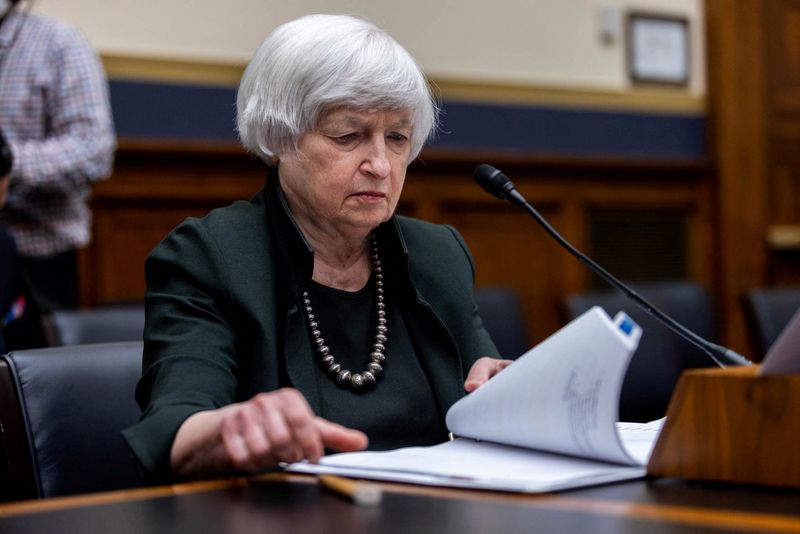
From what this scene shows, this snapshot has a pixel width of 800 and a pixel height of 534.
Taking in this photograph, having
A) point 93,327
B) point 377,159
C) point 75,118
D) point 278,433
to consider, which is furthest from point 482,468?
point 75,118

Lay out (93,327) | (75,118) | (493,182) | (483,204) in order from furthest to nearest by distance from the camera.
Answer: (483,204)
(75,118)
(93,327)
(493,182)

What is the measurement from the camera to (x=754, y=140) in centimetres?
541

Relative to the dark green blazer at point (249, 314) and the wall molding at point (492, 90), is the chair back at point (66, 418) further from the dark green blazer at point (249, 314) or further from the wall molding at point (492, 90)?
the wall molding at point (492, 90)

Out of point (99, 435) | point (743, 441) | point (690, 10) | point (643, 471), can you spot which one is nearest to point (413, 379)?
point (99, 435)

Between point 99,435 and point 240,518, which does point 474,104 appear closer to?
point 99,435

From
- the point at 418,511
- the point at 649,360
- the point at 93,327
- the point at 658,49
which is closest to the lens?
the point at 418,511

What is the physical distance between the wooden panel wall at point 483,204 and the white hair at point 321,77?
2.04m

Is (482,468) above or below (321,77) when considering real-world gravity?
below

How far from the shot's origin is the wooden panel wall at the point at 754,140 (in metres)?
5.34

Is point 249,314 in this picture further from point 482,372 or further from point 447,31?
point 447,31

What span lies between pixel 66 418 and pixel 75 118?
1783 mm

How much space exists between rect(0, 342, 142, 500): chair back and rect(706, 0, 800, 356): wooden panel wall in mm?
4094

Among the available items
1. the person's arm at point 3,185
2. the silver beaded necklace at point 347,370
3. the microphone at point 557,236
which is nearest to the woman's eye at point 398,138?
the microphone at point 557,236

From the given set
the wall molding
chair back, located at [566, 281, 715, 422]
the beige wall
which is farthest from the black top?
the beige wall
